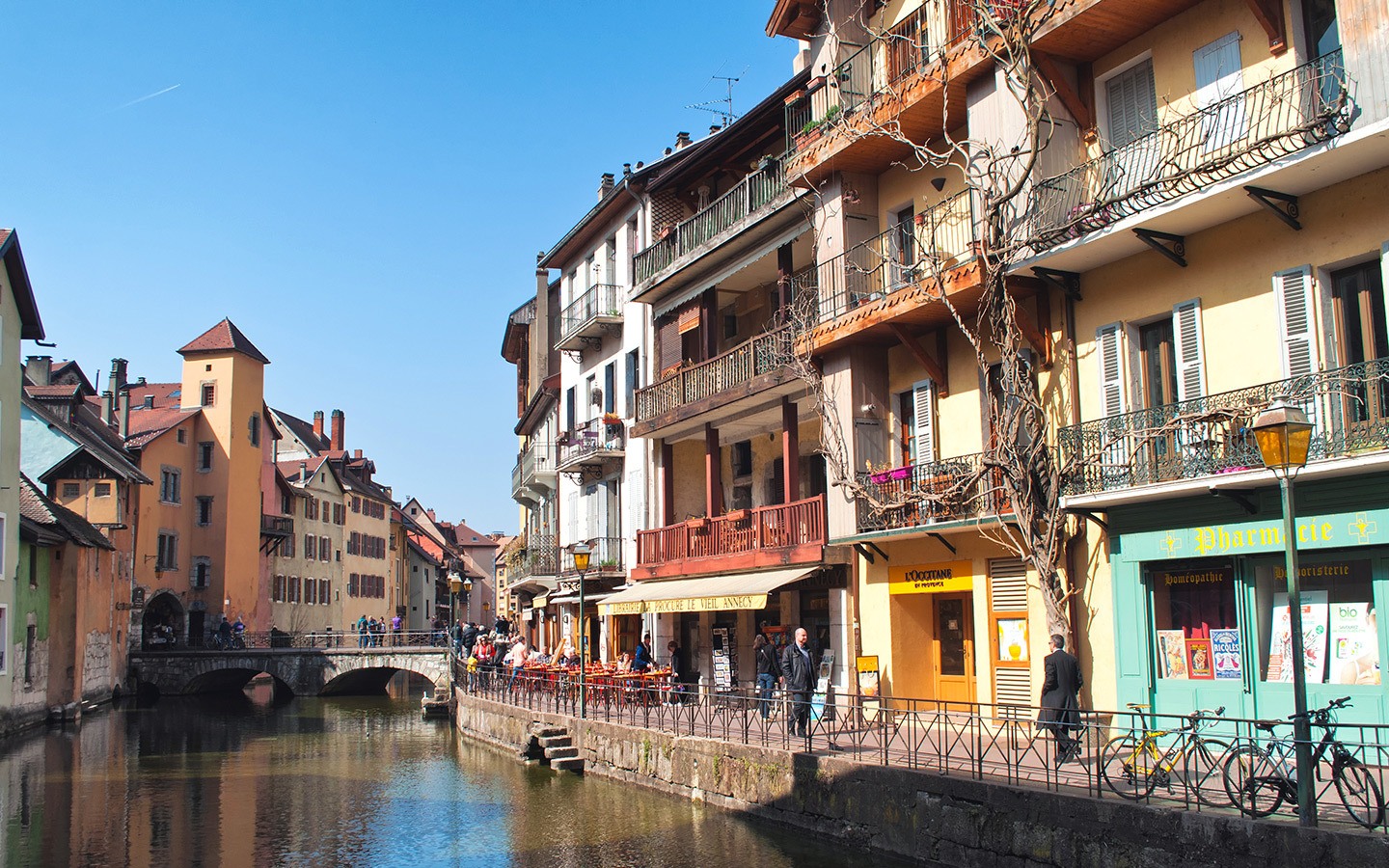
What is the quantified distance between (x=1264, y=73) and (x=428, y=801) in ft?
55.8

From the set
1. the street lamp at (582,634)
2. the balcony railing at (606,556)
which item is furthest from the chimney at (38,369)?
the street lamp at (582,634)

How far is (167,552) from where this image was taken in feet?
189

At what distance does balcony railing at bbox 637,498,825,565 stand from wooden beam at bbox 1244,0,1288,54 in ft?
37.6

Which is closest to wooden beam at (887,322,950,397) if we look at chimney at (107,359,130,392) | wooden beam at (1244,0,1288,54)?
wooden beam at (1244,0,1288,54)

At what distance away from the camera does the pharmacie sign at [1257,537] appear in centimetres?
1338

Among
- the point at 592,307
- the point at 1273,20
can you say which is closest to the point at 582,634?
the point at 592,307

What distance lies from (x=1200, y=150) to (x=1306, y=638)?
620 centimetres

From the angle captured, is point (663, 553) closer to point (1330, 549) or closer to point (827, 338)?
point (827, 338)

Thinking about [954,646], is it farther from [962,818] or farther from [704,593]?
[962,818]

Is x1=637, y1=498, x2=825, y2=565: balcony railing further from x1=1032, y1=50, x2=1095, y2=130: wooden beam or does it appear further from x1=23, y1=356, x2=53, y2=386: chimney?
x1=23, y1=356, x2=53, y2=386: chimney

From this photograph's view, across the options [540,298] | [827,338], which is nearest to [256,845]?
[827,338]

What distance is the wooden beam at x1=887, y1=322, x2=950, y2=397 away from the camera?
2033 cm

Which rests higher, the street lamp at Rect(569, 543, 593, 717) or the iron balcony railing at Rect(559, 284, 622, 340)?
the iron balcony railing at Rect(559, 284, 622, 340)

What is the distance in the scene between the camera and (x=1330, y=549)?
1392 cm
